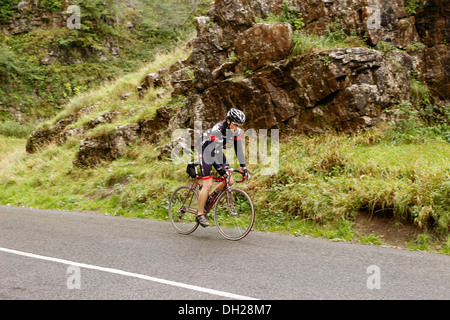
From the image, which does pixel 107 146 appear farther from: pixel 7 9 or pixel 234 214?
pixel 7 9

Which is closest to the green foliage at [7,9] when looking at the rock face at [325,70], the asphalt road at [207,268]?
the rock face at [325,70]

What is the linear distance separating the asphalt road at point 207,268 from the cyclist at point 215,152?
2.84ft

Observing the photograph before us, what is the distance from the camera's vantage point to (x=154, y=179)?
445 inches

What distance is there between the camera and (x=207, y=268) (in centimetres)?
530

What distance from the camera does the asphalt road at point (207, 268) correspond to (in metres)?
4.42

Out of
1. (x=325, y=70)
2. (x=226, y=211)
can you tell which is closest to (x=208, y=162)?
(x=226, y=211)

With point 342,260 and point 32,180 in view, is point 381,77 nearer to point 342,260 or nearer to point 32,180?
point 342,260

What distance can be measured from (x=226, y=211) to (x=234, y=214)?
0.73 feet

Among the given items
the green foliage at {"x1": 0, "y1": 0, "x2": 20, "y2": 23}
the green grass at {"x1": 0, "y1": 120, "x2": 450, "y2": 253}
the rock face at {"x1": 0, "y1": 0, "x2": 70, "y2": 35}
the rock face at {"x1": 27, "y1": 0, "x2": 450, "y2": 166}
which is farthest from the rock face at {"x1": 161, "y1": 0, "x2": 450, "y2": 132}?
the green foliage at {"x1": 0, "y1": 0, "x2": 20, "y2": 23}

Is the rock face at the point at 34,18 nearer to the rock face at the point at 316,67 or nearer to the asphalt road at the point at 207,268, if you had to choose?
the rock face at the point at 316,67

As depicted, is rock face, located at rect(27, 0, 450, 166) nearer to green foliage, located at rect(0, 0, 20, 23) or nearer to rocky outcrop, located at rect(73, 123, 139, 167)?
rocky outcrop, located at rect(73, 123, 139, 167)

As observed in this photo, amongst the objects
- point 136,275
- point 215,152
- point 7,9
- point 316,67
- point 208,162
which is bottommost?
point 136,275
